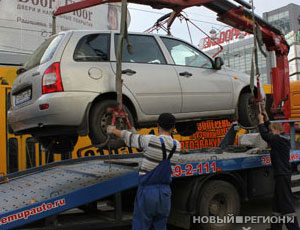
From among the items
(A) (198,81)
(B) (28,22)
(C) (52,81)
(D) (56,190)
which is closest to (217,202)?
(A) (198,81)

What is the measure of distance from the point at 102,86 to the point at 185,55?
4.97ft

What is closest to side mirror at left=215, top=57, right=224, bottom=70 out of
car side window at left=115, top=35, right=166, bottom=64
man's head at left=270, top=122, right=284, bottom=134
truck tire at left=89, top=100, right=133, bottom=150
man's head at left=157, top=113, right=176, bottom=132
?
car side window at left=115, top=35, right=166, bottom=64

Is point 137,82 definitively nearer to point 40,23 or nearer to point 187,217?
point 187,217

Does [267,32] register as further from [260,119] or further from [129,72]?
[129,72]

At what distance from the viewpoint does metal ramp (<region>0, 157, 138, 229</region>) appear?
3510 mm

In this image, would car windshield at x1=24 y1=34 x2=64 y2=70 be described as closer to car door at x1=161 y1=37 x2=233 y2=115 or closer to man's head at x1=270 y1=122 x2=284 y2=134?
car door at x1=161 y1=37 x2=233 y2=115

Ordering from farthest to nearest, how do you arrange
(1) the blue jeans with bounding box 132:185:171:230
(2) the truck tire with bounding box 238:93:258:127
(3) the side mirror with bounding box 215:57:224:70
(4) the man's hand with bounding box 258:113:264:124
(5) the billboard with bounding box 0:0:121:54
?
(5) the billboard with bounding box 0:0:121:54 → (2) the truck tire with bounding box 238:93:258:127 → (3) the side mirror with bounding box 215:57:224:70 → (4) the man's hand with bounding box 258:113:264:124 → (1) the blue jeans with bounding box 132:185:171:230

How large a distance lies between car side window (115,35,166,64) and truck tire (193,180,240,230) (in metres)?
1.84

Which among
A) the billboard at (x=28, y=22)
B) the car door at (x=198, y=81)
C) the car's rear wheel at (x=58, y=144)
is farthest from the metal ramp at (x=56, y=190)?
the billboard at (x=28, y=22)

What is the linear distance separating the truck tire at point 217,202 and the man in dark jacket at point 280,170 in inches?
22.4

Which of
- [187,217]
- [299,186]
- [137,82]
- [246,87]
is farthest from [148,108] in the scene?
[299,186]

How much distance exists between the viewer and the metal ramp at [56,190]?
11.5 ft

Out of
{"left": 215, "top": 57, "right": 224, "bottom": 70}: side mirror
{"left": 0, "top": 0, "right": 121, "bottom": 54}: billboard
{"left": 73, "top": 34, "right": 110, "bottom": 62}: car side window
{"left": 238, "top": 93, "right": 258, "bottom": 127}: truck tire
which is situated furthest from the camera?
{"left": 0, "top": 0, "right": 121, "bottom": 54}: billboard

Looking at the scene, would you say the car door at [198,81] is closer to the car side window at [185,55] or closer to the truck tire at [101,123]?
the car side window at [185,55]
